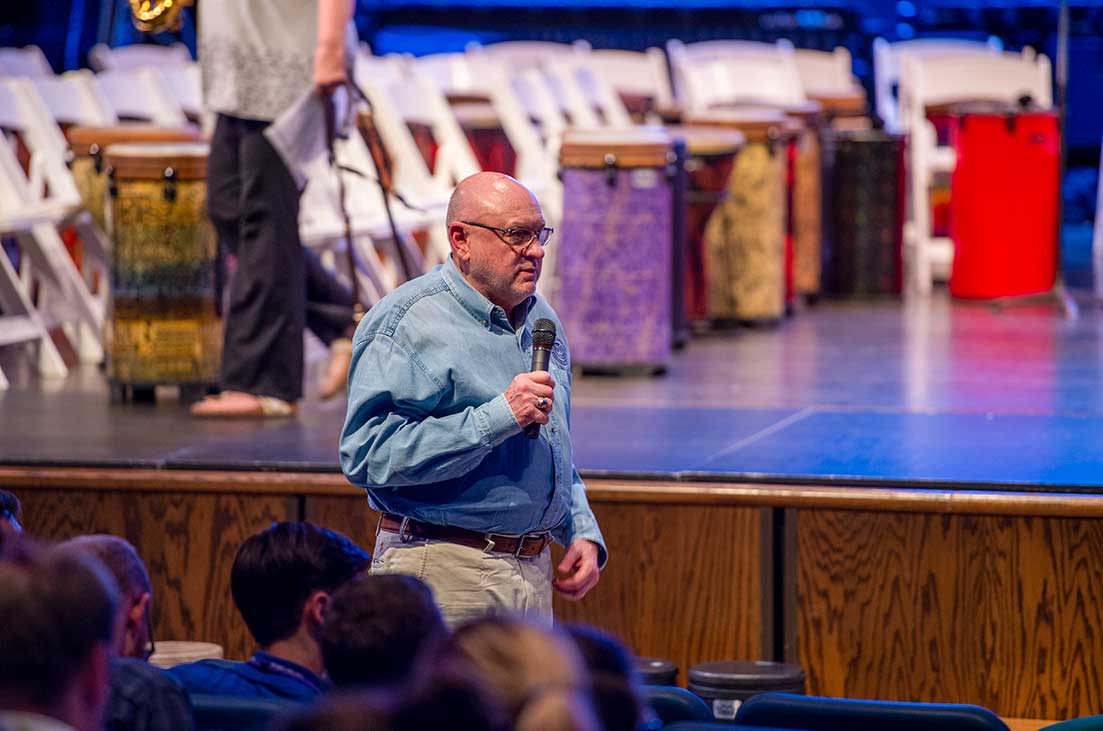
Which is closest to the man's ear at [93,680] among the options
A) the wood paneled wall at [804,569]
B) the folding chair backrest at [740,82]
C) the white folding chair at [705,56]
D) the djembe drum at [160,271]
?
the wood paneled wall at [804,569]

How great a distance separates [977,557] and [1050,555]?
0.50 ft

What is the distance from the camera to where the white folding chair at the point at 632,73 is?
10.8 m

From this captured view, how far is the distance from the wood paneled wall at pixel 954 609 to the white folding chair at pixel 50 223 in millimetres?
3321

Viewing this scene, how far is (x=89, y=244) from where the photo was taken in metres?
6.71

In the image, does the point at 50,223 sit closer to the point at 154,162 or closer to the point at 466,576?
the point at 154,162

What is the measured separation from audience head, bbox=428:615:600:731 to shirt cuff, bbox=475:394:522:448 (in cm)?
102

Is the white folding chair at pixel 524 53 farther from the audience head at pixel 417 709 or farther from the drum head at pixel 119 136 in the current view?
the audience head at pixel 417 709

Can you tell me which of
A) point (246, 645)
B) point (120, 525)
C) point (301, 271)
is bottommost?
point (246, 645)

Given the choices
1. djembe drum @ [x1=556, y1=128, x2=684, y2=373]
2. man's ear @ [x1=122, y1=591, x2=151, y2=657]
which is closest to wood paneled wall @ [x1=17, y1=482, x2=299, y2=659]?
man's ear @ [x1=122, y1=591, x2=151, y2=657]

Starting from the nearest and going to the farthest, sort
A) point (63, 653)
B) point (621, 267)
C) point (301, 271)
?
point (63, 653)
point (301, 271)
point (621, 267)

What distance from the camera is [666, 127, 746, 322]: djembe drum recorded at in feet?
23.8

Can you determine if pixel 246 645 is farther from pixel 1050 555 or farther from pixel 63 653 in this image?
pixel 63 653

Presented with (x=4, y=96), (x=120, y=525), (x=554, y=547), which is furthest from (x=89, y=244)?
(x=554, y=547)

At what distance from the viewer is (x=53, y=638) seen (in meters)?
1.81
